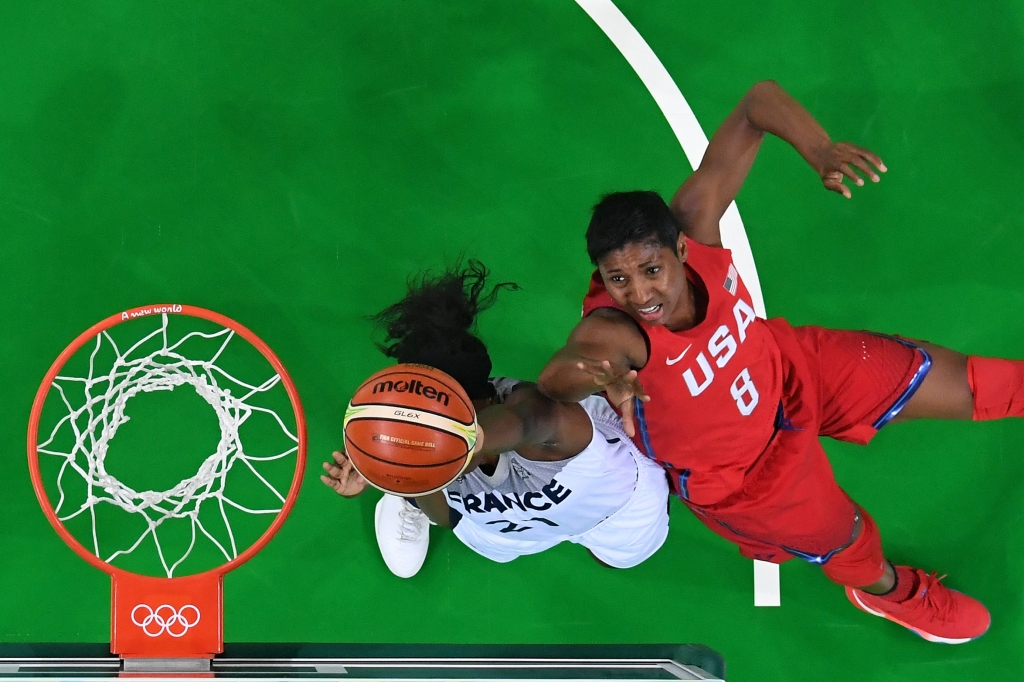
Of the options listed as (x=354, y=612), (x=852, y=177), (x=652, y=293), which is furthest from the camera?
(x=354, y=612)

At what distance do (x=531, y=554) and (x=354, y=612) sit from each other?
0.90m

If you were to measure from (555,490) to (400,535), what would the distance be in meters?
1.37

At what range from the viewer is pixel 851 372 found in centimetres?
345

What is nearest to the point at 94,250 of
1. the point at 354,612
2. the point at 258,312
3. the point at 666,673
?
the point at 258,312

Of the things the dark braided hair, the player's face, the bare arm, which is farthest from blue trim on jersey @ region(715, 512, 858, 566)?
the dark braided hair

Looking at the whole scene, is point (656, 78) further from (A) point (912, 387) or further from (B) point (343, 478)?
(B) point (343, 478)

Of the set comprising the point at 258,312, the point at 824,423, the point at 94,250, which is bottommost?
the point at 824,423

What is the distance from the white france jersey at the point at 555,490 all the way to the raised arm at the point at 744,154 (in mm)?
813

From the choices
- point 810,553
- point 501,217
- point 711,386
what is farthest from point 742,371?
point 501,217

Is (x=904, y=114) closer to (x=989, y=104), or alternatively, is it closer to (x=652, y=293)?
(x=989, y=104)

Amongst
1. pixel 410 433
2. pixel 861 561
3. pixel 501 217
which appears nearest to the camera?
pixel 410 433

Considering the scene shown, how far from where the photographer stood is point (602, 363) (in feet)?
8.89

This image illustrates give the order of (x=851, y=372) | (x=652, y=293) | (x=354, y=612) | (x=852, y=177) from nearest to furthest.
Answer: (x=652, y=293) < (x=852, y=177) < (x=851, y=372) < (x=354, y=612)

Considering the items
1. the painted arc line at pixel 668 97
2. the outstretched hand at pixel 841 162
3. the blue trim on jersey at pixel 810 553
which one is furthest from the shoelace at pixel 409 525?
the outstretched hand at pixel 841 162
